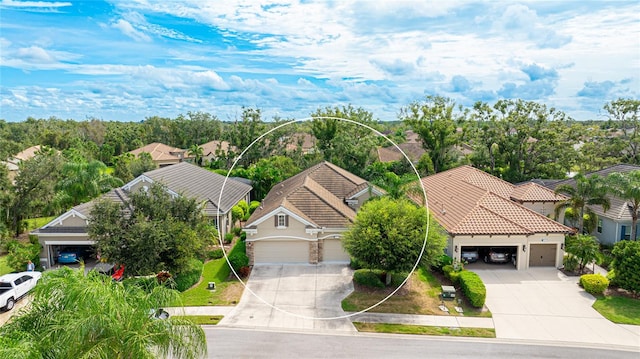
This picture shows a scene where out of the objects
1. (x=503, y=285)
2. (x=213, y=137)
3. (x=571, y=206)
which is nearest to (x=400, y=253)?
(x=503, y=285)

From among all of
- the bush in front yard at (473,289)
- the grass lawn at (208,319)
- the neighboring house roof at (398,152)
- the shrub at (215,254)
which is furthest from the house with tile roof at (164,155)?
the bush in front yard at (473,289)

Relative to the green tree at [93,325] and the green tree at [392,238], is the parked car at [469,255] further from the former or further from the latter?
the green tree at [93,325]

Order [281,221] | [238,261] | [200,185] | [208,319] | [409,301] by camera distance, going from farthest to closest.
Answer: [200,185]
[281,221]
[238,261]
[409,301]
[208,319]

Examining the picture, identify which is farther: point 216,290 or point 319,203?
point 319,203

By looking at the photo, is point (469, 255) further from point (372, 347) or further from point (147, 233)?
point (147, 233)

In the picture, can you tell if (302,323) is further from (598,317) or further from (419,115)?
(419,115)

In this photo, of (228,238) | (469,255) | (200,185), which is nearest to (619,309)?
(469,255)
